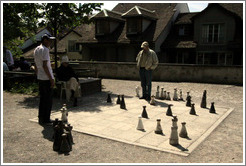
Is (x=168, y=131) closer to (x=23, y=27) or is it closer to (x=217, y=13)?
(x=23, y=27)

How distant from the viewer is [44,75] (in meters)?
6.60

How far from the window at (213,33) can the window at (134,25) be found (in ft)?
22.3

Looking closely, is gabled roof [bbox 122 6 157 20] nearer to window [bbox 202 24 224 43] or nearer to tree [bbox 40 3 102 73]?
window [bbox 202 24 224 43]

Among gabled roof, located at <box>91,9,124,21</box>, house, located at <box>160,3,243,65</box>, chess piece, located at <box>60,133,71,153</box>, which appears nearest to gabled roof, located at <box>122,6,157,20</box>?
gabled roof, located at <box>91,9,124,21</box>

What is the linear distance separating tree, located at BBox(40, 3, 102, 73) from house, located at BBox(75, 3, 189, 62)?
14064mm

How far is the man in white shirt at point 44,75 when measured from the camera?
641cm

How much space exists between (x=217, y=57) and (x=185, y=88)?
46.4 feet

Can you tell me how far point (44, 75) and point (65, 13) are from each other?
276 inches

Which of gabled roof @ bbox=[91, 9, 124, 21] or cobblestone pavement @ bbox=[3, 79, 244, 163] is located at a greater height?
gabled roof @ bbox=[91, 9, 124, 21]

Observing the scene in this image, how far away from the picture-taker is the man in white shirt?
6.41 meters

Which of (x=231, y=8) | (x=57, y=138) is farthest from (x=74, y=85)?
(x=231, y=8)

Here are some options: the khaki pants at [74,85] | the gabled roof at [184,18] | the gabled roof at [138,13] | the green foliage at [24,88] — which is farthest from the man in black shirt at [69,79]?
the gabled roof at [184,18]

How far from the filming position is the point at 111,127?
268 inches

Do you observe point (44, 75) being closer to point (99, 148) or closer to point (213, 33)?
point (99, 148)
